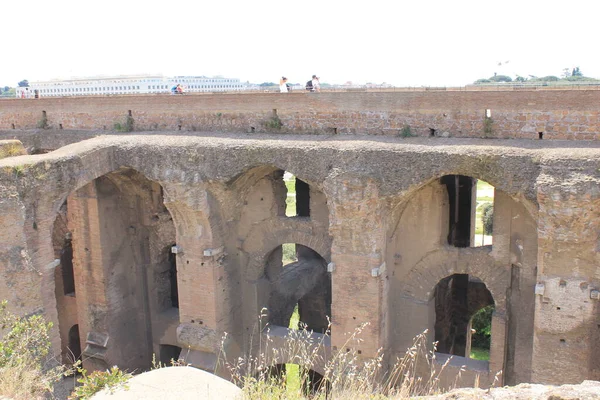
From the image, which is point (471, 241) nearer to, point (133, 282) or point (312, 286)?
point (312, 286)

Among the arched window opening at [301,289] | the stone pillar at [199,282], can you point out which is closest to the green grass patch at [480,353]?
the arched window opening at [301,289]

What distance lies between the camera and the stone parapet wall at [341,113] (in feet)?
24.7

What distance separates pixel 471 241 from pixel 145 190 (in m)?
6.26

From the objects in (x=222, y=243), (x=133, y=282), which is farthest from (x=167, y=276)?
(x=222, y=243)

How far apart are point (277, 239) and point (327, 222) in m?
1.01

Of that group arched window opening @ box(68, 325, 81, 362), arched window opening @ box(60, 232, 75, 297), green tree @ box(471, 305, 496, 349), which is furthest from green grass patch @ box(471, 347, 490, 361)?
arched window opening @ box(60, 232, 75, 297)

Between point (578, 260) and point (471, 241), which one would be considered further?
point (471, 241)

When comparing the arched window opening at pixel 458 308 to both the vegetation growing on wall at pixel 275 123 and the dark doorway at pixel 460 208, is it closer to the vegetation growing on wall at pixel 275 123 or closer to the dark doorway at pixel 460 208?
the dark doorway at pixel 460 208

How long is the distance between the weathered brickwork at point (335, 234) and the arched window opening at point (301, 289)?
0.22 metres

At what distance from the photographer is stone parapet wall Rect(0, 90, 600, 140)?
754cm

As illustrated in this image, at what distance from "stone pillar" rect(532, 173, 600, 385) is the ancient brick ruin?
0.02 m

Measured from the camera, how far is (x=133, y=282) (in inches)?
449

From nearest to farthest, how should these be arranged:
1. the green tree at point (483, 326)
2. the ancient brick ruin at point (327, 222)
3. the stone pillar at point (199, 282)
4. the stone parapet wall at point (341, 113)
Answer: the ancient brick ruin at point (327, 222), the stone parapet wall at point (341, 113), the stone pillar at point (199, 282), the green tree at point (483, 326)

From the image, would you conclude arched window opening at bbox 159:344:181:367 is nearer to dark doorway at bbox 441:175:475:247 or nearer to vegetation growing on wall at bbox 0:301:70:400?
vegetation growing on wall at bbox 0:301:70:400
